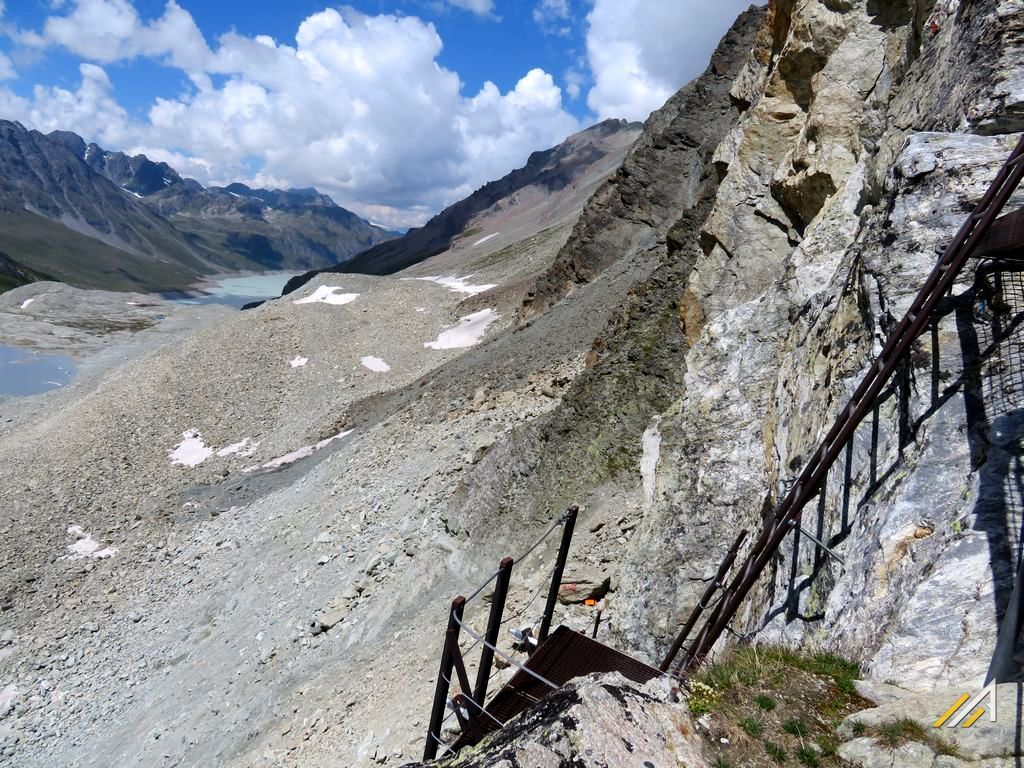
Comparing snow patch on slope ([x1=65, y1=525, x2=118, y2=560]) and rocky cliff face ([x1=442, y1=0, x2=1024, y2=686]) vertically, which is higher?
rocky cliff face ([x1=442, y1=0, x2=1024, y2=686])

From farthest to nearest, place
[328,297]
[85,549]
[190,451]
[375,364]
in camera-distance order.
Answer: [328,297], [375,364], [190,451], [85,549]

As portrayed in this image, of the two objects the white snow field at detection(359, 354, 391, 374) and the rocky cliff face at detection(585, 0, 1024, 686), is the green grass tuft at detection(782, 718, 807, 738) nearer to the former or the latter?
the rocky cliff face at detection(585, 0, 1024, 686)

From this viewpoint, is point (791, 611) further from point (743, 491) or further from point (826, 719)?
point (743, 491)

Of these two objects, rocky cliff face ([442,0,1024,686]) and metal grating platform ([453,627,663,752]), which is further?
metal grating platform ([453,627,663,752])

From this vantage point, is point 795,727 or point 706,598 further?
point 706,598

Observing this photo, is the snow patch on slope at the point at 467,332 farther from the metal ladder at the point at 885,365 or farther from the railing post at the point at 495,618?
the metal ladder at the point at 885,365

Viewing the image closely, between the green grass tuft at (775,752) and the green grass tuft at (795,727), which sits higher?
the green grass tuft at (795,727)

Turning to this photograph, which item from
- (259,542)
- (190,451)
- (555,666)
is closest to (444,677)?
(555,666)

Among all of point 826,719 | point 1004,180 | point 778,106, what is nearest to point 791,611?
point 826,719

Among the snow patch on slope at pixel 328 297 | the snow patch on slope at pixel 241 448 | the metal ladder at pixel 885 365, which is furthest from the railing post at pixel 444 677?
the snow patch on slope at pixel 328 297

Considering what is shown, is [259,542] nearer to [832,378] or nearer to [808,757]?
[832,378]

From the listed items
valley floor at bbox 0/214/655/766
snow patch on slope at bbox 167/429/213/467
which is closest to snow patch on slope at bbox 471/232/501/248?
valley floor at bbox 0/214/655/766

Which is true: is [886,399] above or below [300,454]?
above

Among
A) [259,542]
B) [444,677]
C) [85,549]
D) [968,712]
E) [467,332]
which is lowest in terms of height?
[85,549]
